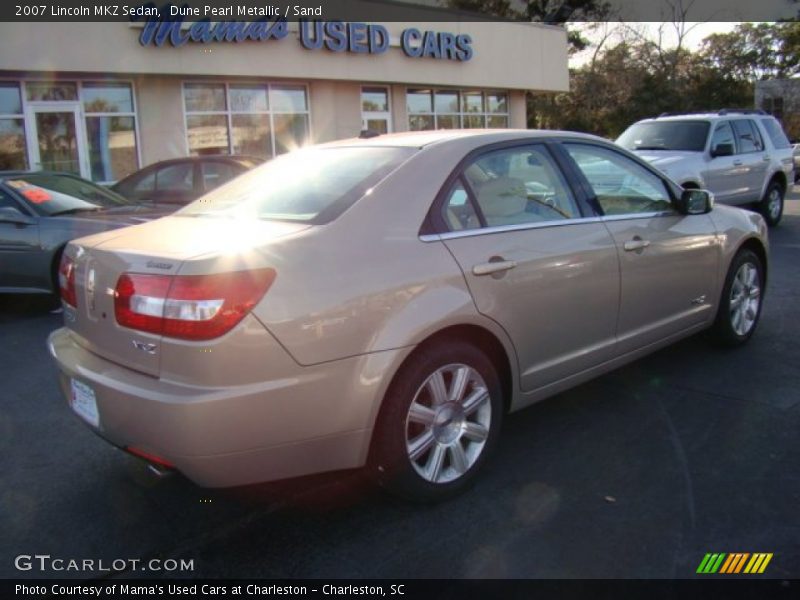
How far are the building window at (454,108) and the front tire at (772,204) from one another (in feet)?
37.9

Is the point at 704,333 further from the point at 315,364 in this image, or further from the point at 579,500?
the point at 315,364

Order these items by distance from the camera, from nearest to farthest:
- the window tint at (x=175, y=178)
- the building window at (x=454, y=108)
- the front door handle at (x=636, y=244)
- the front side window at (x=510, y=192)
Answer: the front side window at (x=510, y=192), the front door handle at (x=636, y=244), the window tint at (x=175, y=178), the building window at (x=454, y=108)


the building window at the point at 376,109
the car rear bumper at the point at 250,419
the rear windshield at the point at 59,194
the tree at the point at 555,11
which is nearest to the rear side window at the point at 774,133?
the rear windshield at the point at 59,194

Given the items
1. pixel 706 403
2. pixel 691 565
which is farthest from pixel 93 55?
pixel 691 565

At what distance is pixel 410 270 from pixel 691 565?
1.56 m

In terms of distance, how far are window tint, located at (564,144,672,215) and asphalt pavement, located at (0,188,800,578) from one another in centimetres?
117

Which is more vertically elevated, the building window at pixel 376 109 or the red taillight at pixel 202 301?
the building window at pixel 376 109

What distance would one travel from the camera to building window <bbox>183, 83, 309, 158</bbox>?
1769 centimetres

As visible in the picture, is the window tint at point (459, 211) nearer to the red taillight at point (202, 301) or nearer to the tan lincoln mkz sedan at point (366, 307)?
the tan lincoln mkz sedan at point (366, 307)

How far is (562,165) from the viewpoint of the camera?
394cm

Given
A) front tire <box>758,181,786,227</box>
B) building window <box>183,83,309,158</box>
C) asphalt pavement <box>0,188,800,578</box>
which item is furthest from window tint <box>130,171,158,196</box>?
front tire <box>758,181,786,227</box>

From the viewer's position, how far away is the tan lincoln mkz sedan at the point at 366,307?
8.62 feet

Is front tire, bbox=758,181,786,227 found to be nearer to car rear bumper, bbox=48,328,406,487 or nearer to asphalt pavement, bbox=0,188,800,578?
asphalt pavement, bbox=0,188,800,578

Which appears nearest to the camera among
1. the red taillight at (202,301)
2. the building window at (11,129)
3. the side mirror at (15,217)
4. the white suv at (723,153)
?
the red taillight at (202,301)
